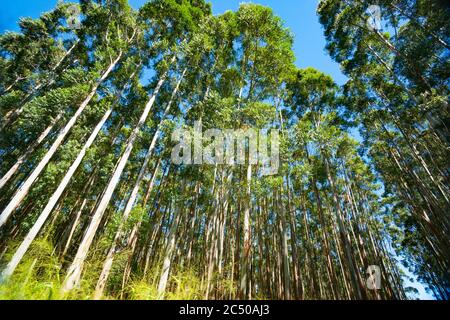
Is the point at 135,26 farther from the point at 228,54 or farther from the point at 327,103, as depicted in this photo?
the point at 327,103

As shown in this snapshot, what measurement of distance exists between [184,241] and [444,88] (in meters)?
12.1

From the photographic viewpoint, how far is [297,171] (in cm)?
942

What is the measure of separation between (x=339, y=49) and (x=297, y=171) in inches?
275

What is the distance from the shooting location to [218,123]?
9.37m

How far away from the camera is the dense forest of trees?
8.70 meters

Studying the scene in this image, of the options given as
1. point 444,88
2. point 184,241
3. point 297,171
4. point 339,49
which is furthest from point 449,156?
point 184,241

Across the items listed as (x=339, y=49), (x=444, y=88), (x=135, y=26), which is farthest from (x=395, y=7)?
(x=135, y=26)

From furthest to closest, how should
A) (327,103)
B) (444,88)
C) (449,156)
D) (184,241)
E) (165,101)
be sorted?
1. (327,103)
2. (165,101)
3. (184,241)
4. (449,156)
5. (444,88)

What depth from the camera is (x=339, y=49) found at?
455 inches

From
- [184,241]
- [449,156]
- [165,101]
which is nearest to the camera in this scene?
[449,156]

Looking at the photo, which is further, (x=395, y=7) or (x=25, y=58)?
(x=25, y=58)

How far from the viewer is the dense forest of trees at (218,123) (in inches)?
343
